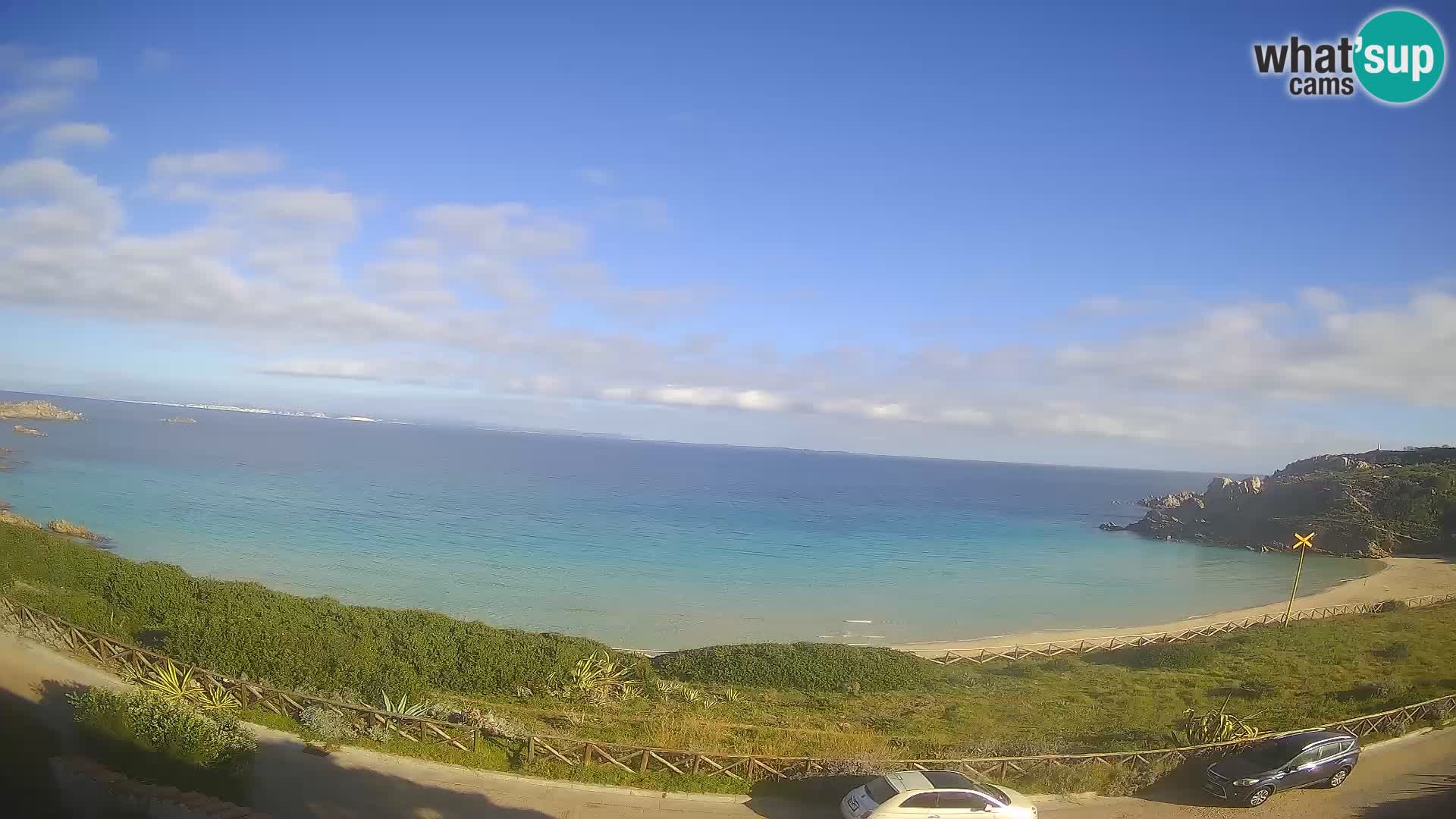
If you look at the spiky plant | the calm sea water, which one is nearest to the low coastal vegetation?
the spiky plant

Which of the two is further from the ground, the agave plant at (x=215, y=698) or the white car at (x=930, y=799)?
the white car at (x=930, y=799)

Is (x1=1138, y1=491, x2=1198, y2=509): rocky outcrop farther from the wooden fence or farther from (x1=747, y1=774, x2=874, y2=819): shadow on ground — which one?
(x1=747, y1=774, x2=874, y2=819): shadow on ground

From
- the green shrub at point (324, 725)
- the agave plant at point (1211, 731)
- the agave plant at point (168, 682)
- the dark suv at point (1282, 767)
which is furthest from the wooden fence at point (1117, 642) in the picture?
the agave plant at point (168, 682)

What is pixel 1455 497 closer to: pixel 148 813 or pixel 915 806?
pixel 915 806

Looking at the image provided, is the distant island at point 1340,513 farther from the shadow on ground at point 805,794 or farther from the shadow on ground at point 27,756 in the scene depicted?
the shadow on ground at point 27,756

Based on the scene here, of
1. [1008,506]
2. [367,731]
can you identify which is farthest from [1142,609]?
[1008,506]

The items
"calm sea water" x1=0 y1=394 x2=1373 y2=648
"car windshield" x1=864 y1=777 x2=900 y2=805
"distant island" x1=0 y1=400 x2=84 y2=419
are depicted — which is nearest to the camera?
"car windshield" x1=864 y1=777 x2=900 y2=805
